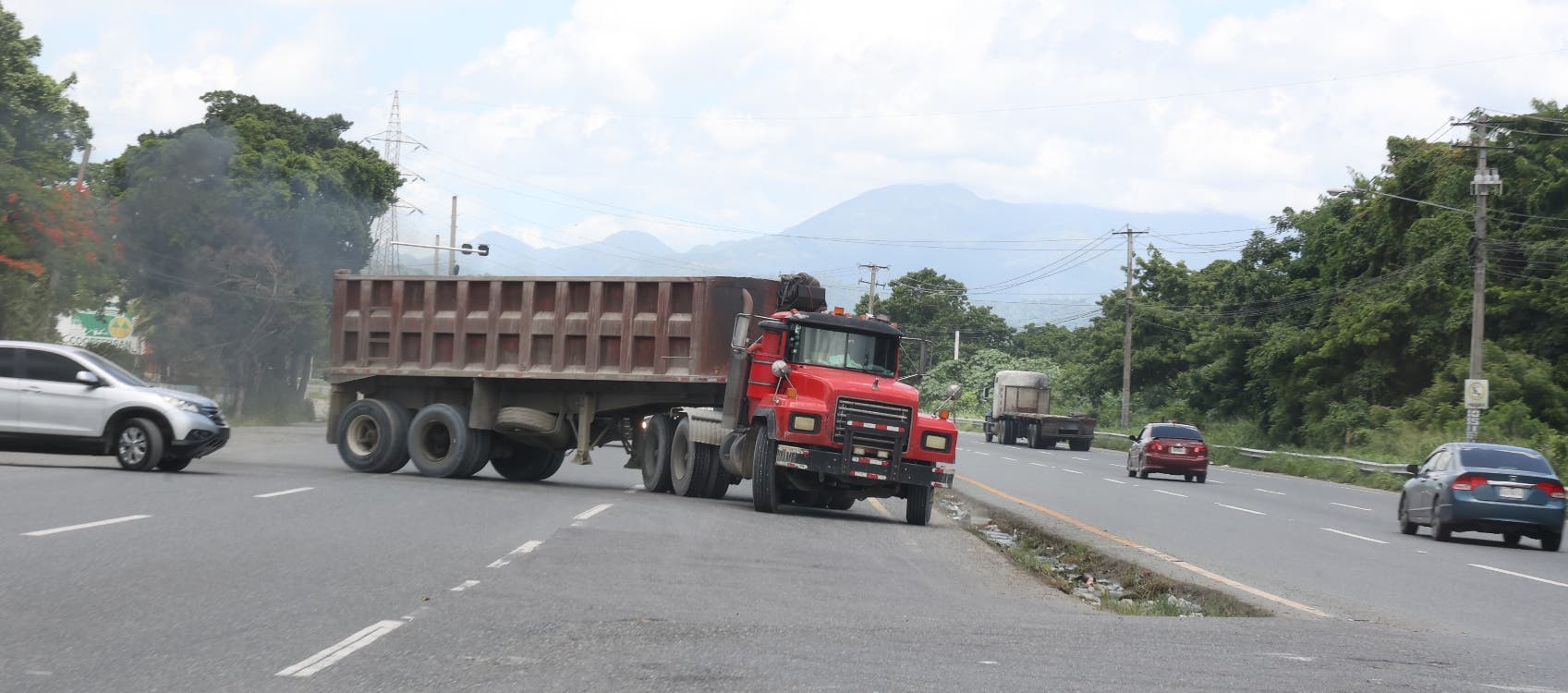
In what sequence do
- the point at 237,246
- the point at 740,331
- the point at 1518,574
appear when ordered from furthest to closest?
the point at 237,246 → the point at 740,331 → the point at 1518,574

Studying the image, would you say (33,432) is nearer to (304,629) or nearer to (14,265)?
(304,629)

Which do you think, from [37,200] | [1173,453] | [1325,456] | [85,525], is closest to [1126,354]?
[1325,456]

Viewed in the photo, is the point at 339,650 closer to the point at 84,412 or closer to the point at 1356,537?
the point at 84,412

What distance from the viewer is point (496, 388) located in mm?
25703

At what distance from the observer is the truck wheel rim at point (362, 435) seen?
2645 cm

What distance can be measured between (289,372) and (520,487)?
44040 millimetres

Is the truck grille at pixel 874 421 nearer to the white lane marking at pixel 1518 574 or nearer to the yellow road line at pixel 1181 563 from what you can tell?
the yellow road line at pixel 1181 563

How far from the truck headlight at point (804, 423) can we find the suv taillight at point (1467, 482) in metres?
9.08

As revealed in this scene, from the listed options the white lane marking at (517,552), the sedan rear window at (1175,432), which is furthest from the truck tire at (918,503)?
the sedan rear window at (1175,432)

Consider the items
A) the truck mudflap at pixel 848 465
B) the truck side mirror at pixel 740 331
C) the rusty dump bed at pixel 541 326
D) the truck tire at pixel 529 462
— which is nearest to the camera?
the truck mudflap at pixel 848 465

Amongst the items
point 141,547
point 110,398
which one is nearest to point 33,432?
point 110,398

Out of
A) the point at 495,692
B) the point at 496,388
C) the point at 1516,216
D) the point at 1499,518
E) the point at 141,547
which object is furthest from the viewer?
the point at 1516,216

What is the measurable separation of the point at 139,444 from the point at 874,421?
10.2 metres

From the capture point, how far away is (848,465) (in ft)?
66.5
